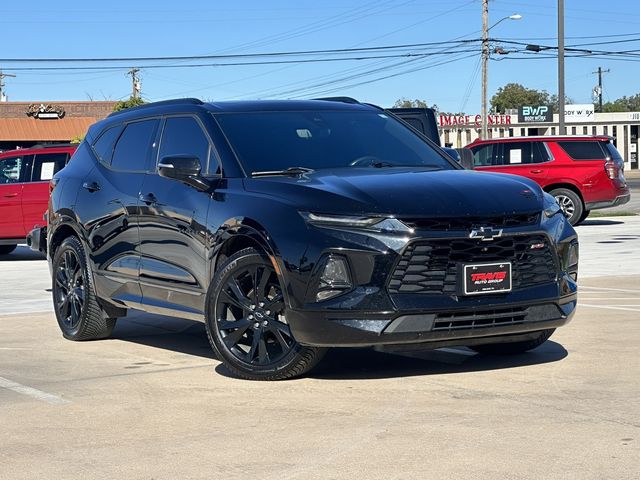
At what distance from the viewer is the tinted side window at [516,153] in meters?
23.9

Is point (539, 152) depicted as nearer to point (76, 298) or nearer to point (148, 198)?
point (76, 298)

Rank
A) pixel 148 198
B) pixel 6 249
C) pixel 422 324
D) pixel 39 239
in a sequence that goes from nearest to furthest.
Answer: pixel 422 324, pixel 148 198, pixel 39 239, pixel 6 249

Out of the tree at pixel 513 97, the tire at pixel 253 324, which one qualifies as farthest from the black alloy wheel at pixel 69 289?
the tree at pixel 513 97

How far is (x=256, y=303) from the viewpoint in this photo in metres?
7.21

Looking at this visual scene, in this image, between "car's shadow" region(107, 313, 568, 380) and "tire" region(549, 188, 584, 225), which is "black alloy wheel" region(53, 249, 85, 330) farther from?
"tire" region(549, 188, 584, 225)

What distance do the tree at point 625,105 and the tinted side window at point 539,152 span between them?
153 metres

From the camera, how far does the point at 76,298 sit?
9508 mm

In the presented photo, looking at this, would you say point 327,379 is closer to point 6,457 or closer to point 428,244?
point 428,244

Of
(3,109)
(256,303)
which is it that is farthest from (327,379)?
(3,109)

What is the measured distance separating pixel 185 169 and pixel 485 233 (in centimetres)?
209

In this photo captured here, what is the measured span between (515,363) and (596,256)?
8953 mm

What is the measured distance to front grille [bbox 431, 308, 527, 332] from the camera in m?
6.81

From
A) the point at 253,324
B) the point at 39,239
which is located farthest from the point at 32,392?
the point at 39,239

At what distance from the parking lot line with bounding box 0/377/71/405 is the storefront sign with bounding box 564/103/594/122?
347 feet
